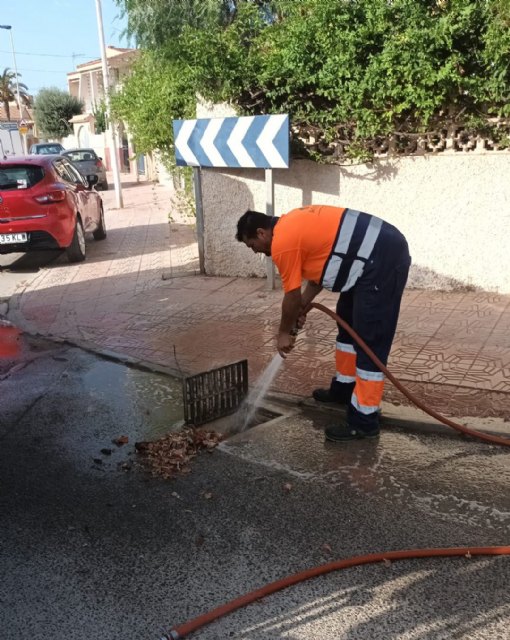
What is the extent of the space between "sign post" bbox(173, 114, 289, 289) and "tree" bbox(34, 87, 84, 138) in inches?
1705

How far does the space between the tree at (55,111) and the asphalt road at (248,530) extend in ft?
157

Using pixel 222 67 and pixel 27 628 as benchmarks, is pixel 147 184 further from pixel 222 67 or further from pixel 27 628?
pixel 27 628

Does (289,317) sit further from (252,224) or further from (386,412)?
(386,412)

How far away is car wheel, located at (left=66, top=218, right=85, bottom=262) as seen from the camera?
35.1 feet

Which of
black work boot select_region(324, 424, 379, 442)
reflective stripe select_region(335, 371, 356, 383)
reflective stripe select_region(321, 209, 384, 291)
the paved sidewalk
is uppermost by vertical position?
reflective stripe select_region(321, 209, 384, 291)

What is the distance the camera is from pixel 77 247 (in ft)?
35.4

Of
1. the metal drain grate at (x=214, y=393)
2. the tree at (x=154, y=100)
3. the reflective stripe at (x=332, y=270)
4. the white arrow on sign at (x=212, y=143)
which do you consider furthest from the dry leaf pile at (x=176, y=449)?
the tree at (x=154, y=100)

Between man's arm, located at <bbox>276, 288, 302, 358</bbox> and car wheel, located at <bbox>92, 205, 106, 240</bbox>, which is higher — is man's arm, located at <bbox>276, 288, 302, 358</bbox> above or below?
above

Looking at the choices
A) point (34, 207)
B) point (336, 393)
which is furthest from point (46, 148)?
point (336, 393)

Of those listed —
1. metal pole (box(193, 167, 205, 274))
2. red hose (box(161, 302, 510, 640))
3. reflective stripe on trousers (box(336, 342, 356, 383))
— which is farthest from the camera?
metal pole (box(193, 167, 205, 274))

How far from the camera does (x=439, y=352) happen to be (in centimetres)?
562

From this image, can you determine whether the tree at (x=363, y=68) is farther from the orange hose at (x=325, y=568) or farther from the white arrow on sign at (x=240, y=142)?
the orange hose at (x=325, y=568)

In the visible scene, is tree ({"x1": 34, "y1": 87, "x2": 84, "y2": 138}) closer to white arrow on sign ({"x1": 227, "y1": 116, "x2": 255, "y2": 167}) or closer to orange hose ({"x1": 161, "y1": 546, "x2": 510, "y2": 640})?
white arrow on sign ({"x1": 227, "y1": 116, "x2": 255, "y2": 167})

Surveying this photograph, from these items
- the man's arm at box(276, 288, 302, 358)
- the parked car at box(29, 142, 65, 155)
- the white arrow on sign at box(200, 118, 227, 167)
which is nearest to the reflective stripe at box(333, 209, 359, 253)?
the man's arm at box(276, 288, 302, 358)
